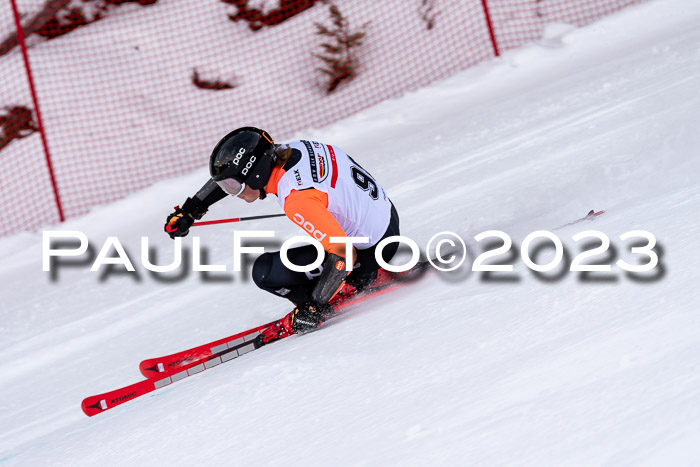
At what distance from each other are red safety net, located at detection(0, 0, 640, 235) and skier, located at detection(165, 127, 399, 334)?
17.1 ft

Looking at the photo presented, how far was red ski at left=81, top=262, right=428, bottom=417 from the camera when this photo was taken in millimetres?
3824

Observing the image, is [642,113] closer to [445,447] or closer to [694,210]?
[694,210]

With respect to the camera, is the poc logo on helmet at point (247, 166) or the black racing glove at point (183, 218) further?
the black racing glove at point (183, 218)

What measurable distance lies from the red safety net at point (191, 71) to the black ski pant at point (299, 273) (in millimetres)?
5133

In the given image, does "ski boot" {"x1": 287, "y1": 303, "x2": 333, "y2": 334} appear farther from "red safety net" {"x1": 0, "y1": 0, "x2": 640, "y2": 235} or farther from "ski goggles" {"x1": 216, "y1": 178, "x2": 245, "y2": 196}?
"red safety net" {"x1": 0, "y1": 0, "x2": 640, "y2": 235}

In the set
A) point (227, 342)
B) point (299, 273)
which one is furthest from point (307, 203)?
point (227, 342)

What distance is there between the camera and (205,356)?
13.6ft

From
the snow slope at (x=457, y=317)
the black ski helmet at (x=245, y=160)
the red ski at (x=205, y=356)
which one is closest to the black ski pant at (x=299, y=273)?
the red ski at (x=205, y=356)

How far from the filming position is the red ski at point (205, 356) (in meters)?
3.82

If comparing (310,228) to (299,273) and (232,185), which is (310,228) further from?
(299,273)

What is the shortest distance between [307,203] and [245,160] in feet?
1.27

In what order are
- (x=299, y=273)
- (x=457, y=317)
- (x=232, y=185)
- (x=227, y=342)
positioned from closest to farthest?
1. (x=457, y=317)
2. (x=232, y=185)
3. (x=299, y=273)
4. (x=227, y=342)

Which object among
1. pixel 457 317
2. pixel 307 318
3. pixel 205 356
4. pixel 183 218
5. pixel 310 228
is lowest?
pixel 205 356

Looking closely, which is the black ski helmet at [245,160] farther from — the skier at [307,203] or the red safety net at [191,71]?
the red safety net at [191,71]
